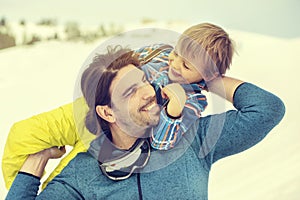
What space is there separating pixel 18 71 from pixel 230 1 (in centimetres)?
65

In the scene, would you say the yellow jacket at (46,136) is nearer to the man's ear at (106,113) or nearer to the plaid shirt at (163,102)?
the man's ear at (106,113)

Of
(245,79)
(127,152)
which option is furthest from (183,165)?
(245,79)

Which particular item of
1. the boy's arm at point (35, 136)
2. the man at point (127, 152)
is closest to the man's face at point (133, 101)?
the man at point (127, 152)

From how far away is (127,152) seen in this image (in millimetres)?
1306

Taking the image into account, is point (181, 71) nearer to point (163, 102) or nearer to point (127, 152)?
point (163, 102)

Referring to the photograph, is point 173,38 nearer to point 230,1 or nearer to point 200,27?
point 200,27

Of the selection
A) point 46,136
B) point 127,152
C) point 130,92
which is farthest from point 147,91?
point 46,136

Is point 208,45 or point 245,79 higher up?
point 208,45

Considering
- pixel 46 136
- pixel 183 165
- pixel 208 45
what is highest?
pixel 208 45

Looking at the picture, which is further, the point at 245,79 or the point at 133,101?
the point at 245,79

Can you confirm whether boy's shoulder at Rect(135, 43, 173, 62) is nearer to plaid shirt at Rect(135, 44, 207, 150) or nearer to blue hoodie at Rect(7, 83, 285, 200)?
plaid shirt at Rect(135, 44, 207, 150)

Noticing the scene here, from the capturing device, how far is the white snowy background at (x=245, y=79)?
1.34 meters

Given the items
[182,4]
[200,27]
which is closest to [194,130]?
[200,27]

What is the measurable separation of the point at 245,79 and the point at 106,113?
0.39 meters
